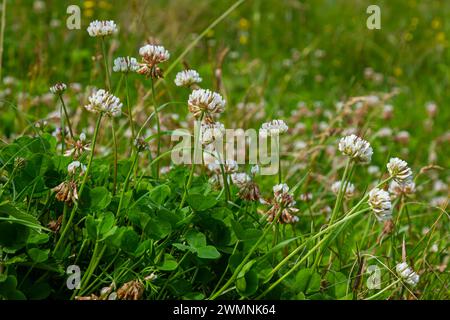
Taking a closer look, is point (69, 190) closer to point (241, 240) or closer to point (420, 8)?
point (241, 240)

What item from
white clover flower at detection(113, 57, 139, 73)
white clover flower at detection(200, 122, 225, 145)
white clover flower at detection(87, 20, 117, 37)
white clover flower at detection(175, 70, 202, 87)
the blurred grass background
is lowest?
white clover flower at detection(200, 122, 225, 145)

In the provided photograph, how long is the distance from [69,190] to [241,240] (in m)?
0.35

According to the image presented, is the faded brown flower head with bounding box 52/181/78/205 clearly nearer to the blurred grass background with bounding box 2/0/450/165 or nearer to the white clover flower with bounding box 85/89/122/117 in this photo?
the white clover flower with bounding box 85/89/122/117

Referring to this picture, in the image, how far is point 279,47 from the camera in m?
4.75

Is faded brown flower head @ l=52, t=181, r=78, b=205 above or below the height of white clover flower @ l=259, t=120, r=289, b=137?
below

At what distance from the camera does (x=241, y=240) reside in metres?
1.53

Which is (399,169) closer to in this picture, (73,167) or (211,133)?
→ (211,133)

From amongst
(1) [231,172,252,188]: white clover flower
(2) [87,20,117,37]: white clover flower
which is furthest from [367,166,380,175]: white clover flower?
(2) [87,20,117,37]: white clover flower

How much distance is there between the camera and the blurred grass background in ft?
12.1

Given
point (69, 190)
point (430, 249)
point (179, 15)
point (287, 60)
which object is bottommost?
point (430, 249)

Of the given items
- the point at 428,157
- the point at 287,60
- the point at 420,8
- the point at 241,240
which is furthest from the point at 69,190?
the point at 420,8

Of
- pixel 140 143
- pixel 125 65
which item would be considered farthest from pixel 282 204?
pixel 125 65

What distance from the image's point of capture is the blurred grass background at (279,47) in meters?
3.69

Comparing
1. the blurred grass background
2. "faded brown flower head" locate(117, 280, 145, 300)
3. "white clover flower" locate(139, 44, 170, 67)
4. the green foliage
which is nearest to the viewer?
"faded brown flower head" locate(117, 280, 145, 300)
